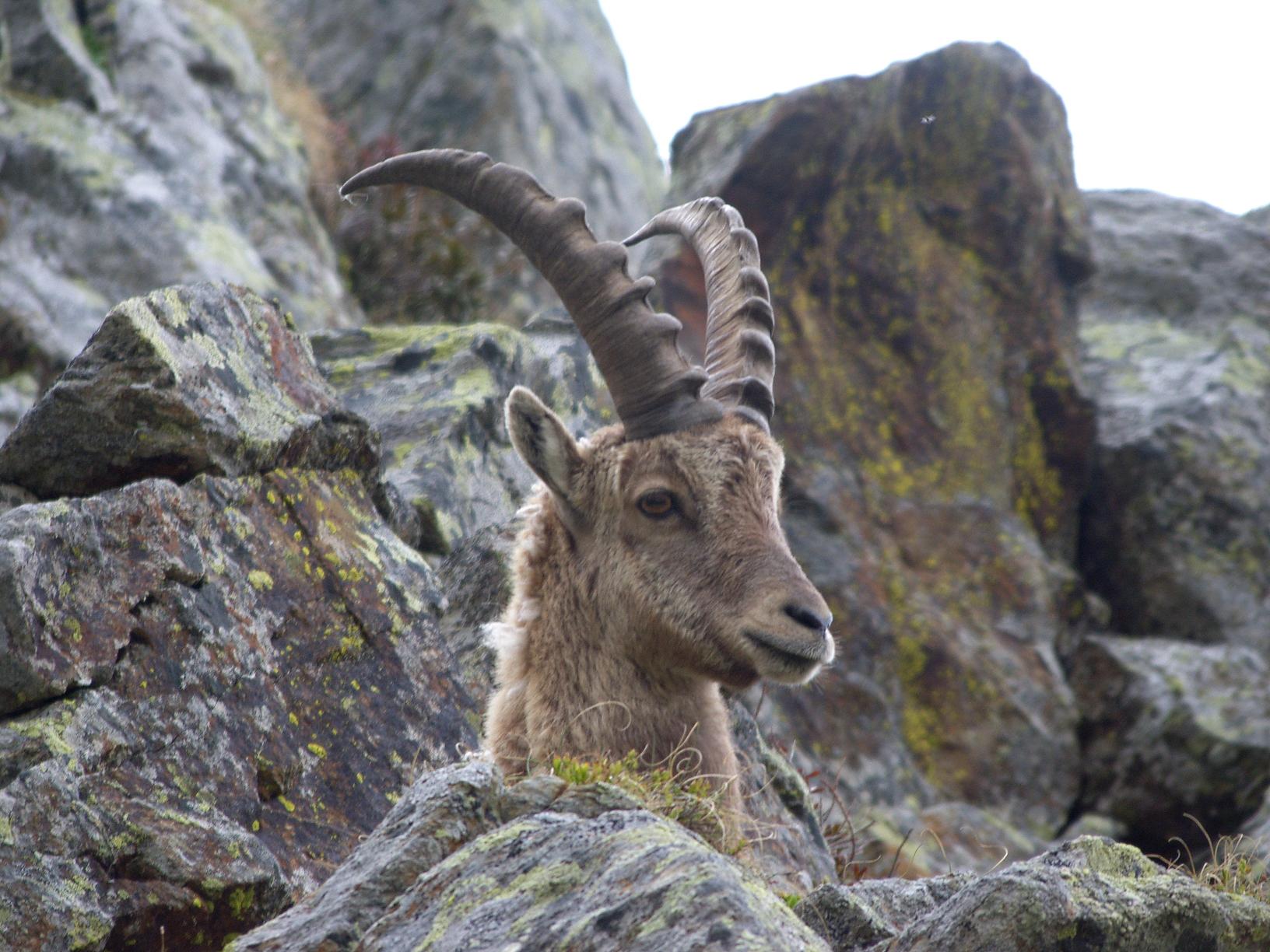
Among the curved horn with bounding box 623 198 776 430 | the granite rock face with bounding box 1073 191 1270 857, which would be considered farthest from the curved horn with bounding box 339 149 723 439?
the granite rock face with bounding box 1073 191 1270 857

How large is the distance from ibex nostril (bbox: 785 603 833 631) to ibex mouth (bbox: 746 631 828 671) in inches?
3.0

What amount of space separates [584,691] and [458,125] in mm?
18593

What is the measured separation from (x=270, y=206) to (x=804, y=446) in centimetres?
796

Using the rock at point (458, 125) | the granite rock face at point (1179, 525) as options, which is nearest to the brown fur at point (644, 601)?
the granite rock face at point (1179, 525)

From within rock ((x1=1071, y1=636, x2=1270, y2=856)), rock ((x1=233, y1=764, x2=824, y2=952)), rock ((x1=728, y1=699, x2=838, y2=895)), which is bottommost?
rock ((x1=1071, y1=636, x2=1270, y2=856))

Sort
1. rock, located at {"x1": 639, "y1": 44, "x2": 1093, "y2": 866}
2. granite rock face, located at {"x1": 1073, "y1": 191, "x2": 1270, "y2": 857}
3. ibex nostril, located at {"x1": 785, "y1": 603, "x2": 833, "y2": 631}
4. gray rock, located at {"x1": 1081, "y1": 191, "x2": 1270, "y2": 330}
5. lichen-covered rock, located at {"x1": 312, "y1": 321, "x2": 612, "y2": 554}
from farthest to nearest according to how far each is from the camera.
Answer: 1. gray rock, located at {"x1": 1081, "y1": 191, "x2": 1270, "y2": 330}
2. rock, located at {"x1": 639, "y1": 44, "x2": 1093, "y2": 866}
3. granite rock face, located at {"x1": 1073, "y1": 191, "x2": 1270, "y2": 857}
4. lichen-covered rock, located at {"x1": 312, "y1": 321, "x2": 612, "y2": 554}
5. ibex nostril, located at {"x1": 785, "y1": 603, "x2": 833, "y2": 631}

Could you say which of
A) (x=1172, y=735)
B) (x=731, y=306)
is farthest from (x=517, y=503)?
(x=1172, y=735)

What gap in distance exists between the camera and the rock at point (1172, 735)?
527 inches

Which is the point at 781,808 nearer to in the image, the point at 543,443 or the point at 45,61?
the point at 543,443

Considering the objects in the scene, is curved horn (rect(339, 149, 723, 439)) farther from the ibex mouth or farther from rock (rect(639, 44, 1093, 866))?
rock (rect(639, 44, 1093, 866))

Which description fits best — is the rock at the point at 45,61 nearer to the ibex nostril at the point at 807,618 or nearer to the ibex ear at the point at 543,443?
the ibex ear at the point at 543,443

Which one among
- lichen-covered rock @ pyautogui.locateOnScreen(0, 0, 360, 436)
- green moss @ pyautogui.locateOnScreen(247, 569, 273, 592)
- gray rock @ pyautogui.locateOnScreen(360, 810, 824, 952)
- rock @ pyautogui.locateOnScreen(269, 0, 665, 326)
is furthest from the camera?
rock @ pyautogui.locateOnScreen(269, 0, 665, 326)

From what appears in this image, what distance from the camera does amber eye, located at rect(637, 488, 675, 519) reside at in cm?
718

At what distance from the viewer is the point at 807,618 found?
6648 mm
